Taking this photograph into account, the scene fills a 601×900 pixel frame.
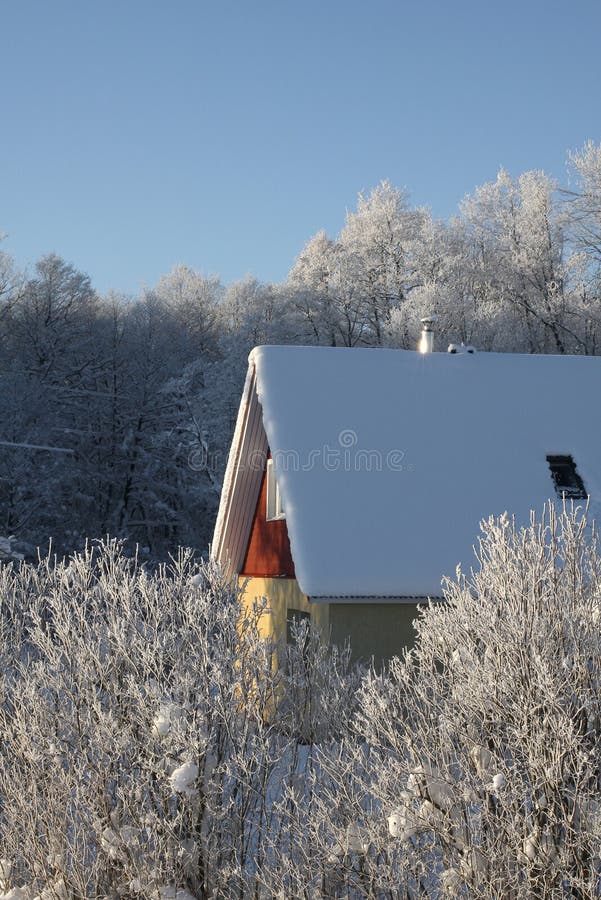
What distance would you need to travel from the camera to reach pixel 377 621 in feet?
40.6

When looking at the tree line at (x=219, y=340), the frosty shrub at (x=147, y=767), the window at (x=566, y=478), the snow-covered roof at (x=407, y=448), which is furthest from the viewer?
the tree line at (x=219, y=340)

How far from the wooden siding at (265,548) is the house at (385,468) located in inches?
1.4

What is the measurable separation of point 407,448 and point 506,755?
8.09 meters

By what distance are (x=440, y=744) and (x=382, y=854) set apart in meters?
0.90

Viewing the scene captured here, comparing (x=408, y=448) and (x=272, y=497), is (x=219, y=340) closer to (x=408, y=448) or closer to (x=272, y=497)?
(x=272, y=497)

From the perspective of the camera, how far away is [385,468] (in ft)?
45.4

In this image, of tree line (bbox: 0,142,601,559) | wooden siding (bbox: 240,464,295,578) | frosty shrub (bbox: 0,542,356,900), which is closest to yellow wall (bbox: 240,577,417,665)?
wooden siding (bbox: 240,464,295,578)

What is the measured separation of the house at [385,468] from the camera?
40.6ft

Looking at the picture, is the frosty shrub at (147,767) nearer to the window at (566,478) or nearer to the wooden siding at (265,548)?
the wooden siding at (265,548)

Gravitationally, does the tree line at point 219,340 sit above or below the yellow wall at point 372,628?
above

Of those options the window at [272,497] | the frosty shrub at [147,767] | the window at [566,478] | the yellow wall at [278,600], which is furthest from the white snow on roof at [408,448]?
the frosty shrub at [147,767]

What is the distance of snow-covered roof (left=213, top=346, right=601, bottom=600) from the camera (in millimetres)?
12539

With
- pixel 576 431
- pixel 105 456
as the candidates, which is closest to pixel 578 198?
pixel 105 456

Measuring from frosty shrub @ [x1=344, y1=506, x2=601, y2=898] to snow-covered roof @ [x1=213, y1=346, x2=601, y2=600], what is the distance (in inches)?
221
